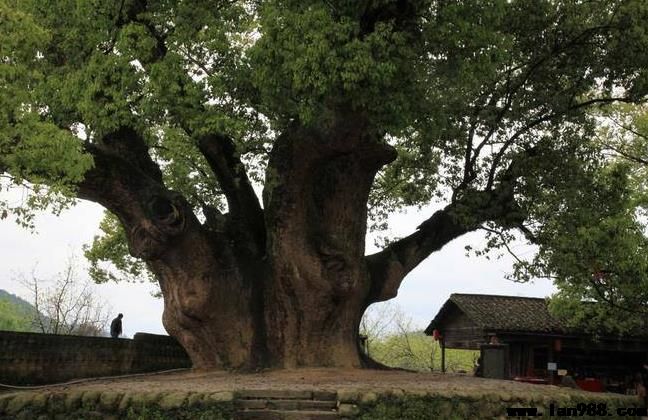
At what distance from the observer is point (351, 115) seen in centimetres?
1298

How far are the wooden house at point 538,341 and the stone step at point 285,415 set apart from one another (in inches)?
495

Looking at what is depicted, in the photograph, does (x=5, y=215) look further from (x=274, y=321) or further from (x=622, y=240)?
(x=622, y=240)

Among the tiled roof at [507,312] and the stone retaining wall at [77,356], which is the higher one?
the tiled roof at [507,312]

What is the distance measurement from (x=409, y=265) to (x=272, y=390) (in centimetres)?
724

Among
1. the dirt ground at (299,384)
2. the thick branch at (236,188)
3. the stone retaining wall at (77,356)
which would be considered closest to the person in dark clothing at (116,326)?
the stone retaining wall at (77,356)

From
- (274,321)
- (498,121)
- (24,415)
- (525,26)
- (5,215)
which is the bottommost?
(24,415)

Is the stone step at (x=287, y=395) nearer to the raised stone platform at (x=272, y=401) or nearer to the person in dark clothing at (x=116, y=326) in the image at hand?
A: the raised stone platform at (x=272, y=401)

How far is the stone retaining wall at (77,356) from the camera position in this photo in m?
13.7

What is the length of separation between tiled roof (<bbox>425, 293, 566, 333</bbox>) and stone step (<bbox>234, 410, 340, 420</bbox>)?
13.3 metres

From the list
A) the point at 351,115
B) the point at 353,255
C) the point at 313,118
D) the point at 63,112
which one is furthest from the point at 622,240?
the point at 63,112

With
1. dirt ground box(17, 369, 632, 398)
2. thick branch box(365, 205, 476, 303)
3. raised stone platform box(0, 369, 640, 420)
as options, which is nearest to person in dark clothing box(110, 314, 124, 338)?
dirt ground box(17, 369, 632, 398)

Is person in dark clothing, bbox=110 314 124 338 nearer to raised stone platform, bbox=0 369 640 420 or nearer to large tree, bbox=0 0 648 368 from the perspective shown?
large tree, bbox=0 0 648 368

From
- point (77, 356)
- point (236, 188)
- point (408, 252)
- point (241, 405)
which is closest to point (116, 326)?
point (77, 356)

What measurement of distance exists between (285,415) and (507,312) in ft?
50.8
